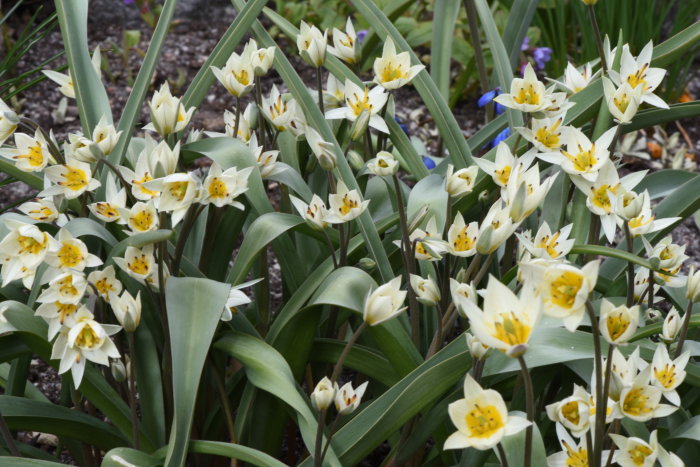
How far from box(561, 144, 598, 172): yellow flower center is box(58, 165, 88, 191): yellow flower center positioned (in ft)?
2.58

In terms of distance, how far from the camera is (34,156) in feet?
4.54

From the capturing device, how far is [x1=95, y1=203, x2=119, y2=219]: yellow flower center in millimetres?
1341

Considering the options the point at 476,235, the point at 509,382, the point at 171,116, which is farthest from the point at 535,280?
the point at 171,116

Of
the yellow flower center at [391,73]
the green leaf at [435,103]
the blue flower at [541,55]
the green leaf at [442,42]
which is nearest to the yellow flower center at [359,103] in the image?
the yellow flower center at [391,73]

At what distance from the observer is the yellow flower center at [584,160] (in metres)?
1.36

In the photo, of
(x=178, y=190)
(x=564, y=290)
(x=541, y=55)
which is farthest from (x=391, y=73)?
(x=541, y=55)

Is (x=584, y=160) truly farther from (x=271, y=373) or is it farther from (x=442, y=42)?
(x=442, y=42)

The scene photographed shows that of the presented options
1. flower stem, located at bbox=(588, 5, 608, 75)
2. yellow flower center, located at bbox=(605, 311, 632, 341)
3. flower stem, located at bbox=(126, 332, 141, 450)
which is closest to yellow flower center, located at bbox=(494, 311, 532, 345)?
yellow flower center, located at bbox=(605, 311, 632, 341)

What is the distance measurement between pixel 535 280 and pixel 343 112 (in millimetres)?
740

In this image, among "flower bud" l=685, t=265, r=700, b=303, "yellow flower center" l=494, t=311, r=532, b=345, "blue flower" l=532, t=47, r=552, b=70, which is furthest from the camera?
"blue flower" l=532, t=47, r=552, b=70

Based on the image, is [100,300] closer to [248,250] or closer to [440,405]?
[248,250]

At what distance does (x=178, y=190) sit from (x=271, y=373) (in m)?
0.31

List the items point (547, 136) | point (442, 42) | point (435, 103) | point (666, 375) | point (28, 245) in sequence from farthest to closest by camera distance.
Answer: point (442, 42) < point (435, 103) < point (547, 136) < point (28, 245) < point (666, 375)

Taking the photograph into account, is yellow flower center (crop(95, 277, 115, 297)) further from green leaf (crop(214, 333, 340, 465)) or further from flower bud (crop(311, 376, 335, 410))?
flower bud (crop(311, 376, 335, 410))
